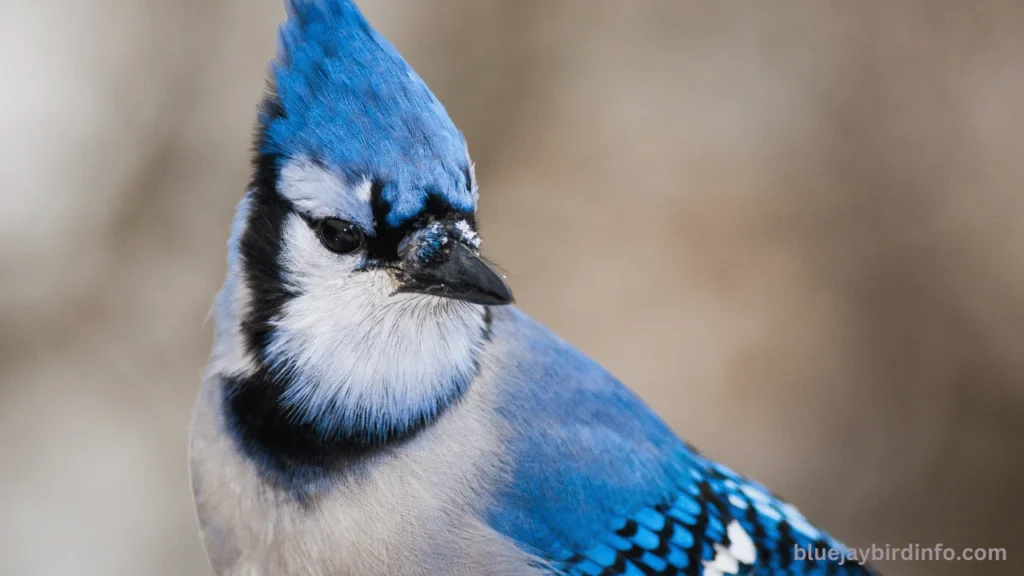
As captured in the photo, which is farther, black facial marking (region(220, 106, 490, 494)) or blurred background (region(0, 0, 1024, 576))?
blurred background (region(0, 0, 1024, 576))

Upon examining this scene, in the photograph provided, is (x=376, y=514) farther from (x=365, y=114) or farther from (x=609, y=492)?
(x=365, y=114)

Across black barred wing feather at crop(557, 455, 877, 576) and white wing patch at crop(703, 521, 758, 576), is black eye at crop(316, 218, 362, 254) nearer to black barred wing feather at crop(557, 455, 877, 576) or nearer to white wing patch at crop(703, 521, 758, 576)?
black barred wing feather at crop(557, 455, 877, 576)

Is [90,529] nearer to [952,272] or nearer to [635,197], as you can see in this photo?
[635,197]

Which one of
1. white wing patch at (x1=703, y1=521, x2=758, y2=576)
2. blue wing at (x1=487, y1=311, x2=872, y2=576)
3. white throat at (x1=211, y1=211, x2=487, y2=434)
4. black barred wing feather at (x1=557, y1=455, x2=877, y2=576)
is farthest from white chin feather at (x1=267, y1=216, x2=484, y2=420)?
white wing patch at (x1=703, y1=521, x2=758, y2=576)

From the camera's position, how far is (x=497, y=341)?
1.21 metres

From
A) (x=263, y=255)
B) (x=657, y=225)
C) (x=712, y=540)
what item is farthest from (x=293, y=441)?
(x=657, y=225)

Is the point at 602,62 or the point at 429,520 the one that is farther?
the point at 602,62

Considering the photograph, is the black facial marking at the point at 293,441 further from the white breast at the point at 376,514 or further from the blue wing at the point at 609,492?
the blue wing at the point at 609,492

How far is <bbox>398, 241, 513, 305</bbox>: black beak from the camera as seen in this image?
3.22 ft

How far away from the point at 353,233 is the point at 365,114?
0.13m

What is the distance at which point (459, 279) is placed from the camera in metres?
1.00

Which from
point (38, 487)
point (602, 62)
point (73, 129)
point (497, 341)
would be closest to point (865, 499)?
point (602, 62)

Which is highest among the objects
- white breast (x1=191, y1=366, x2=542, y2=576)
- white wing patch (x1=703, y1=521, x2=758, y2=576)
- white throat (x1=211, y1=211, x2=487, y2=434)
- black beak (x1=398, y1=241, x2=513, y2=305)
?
black beak (x1=398, y1=241, x2=513, y2=305)

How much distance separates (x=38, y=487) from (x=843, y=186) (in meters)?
2.07
